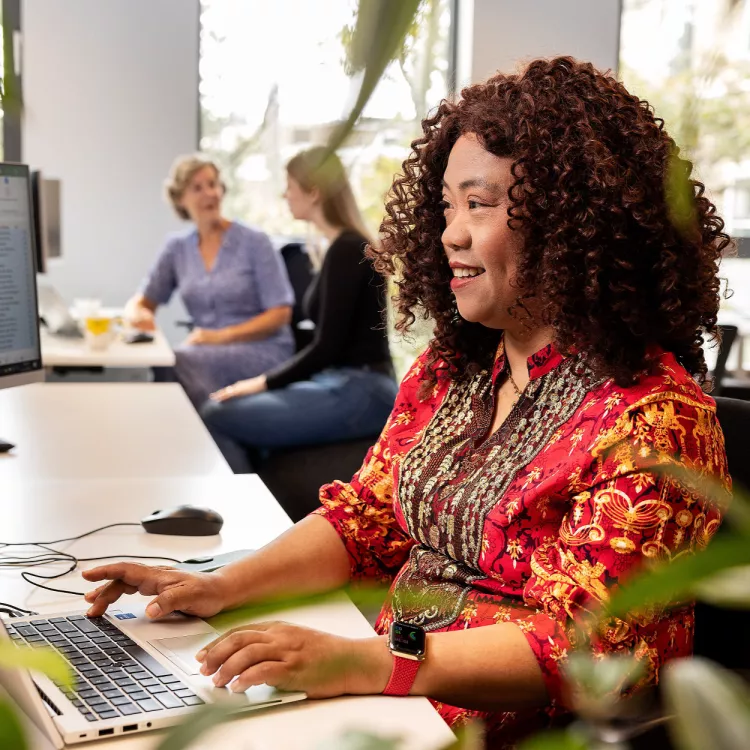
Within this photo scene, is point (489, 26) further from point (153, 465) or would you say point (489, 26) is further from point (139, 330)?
point (153, 465)

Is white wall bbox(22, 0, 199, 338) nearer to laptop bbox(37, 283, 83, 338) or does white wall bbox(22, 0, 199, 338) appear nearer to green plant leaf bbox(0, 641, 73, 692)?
laptop bbox(37, 283, 83, 338)

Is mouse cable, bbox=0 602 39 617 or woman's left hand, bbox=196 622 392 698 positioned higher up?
woman's left hand, bbox=196 622 392 698

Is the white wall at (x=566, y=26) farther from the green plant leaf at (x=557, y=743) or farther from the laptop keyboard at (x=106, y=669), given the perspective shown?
the laptop keyboard at (x=106, y=669)

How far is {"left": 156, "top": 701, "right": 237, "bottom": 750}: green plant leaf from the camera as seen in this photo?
22 centimetres

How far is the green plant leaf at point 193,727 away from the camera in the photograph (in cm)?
22

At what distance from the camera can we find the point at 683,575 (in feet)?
0.69

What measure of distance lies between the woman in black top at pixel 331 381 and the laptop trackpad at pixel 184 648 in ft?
6.55

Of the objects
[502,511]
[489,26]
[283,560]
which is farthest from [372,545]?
[489,26]

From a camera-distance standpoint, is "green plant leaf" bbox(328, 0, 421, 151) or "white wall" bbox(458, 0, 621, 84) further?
"white wall" bbox(458, 0, 621, 84)

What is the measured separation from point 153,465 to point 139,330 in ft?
6.54

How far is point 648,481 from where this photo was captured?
1.09 meters

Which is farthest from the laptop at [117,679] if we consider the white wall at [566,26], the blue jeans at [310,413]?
the blue jeans at [310,413]

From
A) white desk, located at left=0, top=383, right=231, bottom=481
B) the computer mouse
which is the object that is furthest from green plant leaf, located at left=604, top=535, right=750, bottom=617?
the computer mouse

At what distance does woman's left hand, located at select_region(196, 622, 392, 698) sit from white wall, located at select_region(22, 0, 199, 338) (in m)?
4.77
